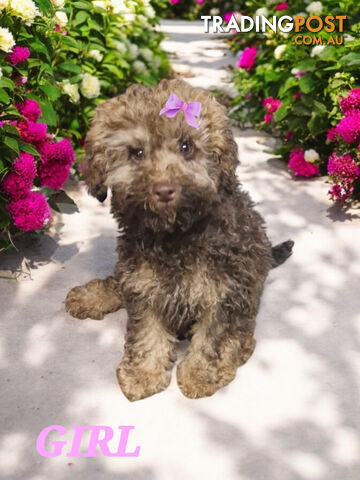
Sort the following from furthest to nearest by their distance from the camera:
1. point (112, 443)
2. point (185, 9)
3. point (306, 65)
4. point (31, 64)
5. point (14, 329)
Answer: point (185, 9) → point (306, 65) → point (31, 64) → point (14, 329) → point (112, 443)

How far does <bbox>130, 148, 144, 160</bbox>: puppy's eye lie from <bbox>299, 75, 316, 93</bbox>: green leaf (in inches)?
129

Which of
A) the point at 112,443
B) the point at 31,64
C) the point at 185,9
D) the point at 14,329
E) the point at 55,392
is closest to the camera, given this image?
the point at 112,443

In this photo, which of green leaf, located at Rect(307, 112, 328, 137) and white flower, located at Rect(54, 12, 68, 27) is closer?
white flower, located at Rect(54, 12, 68, 27)

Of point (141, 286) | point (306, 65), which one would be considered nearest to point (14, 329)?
point (141, 286)

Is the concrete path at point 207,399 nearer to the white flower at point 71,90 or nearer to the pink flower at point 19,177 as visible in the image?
the pink flower at point 19,177

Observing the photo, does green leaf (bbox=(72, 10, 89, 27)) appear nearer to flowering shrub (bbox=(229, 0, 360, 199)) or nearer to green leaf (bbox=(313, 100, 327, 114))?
flowering shrub (bbox=(229, 0, 360, 199))

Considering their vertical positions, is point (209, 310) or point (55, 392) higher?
point (209, 310)

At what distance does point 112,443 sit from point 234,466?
2.03 ft

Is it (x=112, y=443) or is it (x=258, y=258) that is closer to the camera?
(x=112, y=443)

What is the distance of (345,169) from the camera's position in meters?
5.08

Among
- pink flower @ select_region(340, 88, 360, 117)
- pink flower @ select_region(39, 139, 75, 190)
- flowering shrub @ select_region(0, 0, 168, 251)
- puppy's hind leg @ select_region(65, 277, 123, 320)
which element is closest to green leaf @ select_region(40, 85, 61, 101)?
flowering shrub @ select_region(0, 0, 168, 251)

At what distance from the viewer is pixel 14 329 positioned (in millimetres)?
3859

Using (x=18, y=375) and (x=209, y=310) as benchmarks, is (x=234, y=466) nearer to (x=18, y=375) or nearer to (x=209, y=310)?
(x=209, y=310)

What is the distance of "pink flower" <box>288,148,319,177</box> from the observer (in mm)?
5805
